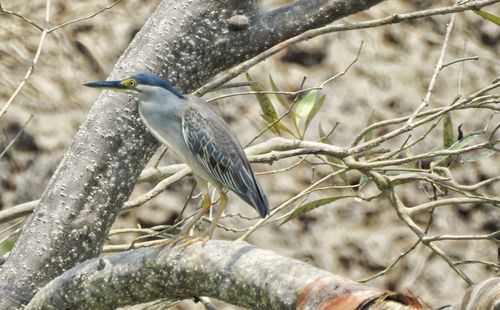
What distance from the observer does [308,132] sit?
4.93 meters

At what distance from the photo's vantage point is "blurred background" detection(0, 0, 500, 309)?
189 inches

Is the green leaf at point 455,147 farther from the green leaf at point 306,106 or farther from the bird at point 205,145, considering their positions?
the bird at point 205,145

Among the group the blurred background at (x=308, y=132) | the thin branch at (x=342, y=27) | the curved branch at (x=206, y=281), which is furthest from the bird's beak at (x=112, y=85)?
the blurred background at (x=308, y=132)

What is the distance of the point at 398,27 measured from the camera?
198 inches

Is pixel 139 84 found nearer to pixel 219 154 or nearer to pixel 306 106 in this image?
pixel 219 154


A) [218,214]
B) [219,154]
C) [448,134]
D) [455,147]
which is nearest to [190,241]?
[218,214]

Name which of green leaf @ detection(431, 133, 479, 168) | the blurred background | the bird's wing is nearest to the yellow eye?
the bird's wing

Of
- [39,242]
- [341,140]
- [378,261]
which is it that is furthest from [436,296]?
[39,242]

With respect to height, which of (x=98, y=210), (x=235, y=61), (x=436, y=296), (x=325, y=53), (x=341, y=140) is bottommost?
(x=436, y=296)

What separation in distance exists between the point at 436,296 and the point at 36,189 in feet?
5.70

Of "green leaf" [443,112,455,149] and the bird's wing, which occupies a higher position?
the bird's wing

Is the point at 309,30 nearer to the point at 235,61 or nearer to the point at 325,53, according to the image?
the point at 235,61

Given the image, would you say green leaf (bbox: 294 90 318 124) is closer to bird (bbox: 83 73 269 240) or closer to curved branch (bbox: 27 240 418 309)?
bird (bbox: 83 73 269 240)

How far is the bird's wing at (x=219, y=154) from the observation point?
9.80 ft
